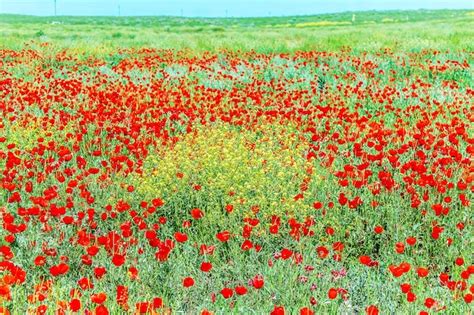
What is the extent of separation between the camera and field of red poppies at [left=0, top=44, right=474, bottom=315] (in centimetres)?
368

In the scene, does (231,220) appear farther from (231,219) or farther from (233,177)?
(233,177)

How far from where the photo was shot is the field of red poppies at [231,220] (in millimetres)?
3684

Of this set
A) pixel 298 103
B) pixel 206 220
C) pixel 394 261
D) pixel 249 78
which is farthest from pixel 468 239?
pixel 249 78

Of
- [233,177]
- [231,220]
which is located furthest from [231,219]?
[233,177]

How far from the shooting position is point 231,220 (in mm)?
4746

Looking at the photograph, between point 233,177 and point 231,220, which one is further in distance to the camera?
point 233,177

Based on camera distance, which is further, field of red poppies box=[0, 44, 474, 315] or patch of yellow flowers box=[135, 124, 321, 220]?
patch of yellow flowers box=[135, 124, 321, 220]

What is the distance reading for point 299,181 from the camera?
5.43 metres

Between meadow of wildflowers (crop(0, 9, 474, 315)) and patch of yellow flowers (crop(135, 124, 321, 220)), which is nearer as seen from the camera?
Answer: meadow of wildflowers (crop(0, 9, 474, 315))

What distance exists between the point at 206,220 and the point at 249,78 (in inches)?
264

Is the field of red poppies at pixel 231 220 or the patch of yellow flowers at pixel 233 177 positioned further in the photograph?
the patch of yellow flowers at pixel 233 177

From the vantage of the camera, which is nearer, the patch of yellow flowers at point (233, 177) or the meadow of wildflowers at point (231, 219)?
the meadow of wildflowers at point (231, 219)

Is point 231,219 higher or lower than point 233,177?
lower

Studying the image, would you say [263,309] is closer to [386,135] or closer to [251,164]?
[251,164]
